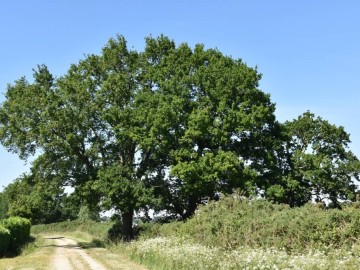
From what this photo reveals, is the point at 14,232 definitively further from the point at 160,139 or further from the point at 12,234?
the point at 160,139

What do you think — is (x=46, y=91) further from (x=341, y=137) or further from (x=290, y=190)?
(x=341, y=137)

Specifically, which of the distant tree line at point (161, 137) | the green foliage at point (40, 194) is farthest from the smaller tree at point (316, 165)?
the green foliage at point (40, 194)

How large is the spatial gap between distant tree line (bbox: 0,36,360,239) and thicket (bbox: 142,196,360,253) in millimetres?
9034

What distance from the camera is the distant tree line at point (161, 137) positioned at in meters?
34.9

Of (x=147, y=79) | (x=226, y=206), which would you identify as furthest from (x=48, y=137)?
(x=226, y=206)

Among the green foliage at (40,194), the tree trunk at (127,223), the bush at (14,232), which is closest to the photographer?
the bush at (14,232)

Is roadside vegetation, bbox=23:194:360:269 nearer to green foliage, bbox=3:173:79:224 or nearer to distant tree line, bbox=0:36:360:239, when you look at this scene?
distant tree line, bbox=0:36:360:239

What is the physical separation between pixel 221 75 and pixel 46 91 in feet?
54.6

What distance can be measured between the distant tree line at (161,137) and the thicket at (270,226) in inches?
356

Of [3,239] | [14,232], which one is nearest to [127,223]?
[14,232]

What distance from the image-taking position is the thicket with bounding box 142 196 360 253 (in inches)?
562

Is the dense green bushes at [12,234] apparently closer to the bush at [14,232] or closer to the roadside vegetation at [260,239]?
the bush at [14,232]

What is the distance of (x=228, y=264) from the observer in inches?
555

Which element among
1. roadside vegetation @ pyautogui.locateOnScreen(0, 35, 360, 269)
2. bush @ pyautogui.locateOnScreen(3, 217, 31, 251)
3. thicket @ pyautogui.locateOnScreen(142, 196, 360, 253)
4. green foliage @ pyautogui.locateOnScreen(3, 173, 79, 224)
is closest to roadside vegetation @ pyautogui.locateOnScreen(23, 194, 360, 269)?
thicket @ pyautogui.locateOnScreen(142, 196, 360, 253)
